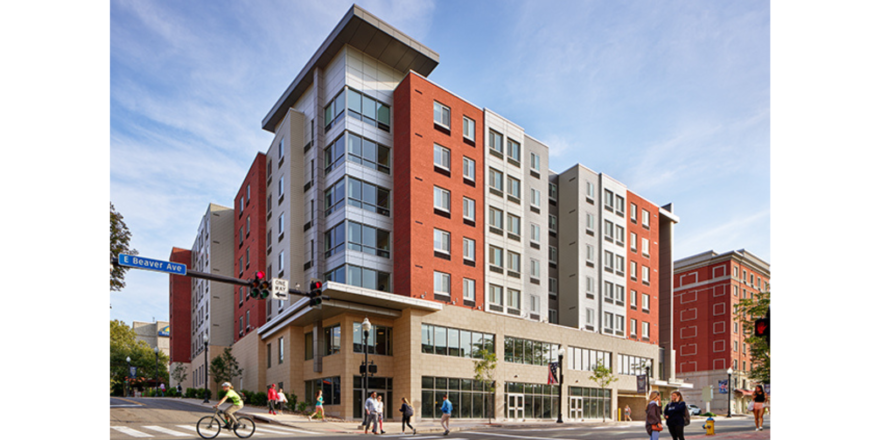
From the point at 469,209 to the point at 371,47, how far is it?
1357cm

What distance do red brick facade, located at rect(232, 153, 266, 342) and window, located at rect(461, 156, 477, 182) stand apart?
19.5 m

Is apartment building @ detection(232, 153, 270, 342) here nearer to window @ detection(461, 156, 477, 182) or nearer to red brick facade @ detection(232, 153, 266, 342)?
red brick facade @ detection(232, 153, 266, 342)

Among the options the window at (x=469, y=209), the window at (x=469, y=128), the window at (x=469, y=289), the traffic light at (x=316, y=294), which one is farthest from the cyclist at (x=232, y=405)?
the window at (x=469, y=128)

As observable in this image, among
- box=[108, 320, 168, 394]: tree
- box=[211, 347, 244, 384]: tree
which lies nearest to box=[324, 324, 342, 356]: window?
box=[211, 347, 244, 384]: tree

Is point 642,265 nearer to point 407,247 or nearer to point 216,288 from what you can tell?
point 407,247

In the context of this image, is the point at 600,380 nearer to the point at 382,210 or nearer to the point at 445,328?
the point at 445,328

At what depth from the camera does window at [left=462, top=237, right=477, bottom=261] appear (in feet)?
139

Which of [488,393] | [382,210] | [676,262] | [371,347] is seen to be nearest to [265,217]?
[382,210]

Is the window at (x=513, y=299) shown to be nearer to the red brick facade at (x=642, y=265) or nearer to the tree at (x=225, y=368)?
the red brick facade at (x=642, y=265)

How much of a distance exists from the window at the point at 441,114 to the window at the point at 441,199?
4.89 metres

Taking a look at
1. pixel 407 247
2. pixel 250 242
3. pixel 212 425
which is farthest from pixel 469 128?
pixel 212 425

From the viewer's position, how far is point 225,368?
5250cm

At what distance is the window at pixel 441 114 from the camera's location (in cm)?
4197

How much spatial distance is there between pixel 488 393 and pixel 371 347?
9.70 meters
